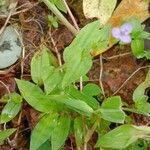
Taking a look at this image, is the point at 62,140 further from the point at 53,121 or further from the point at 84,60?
the point at 84,60

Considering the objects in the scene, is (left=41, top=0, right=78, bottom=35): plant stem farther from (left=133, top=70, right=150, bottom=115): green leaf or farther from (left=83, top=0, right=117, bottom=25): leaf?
(left=133, top=70, right=150, bottom=115): green leaf

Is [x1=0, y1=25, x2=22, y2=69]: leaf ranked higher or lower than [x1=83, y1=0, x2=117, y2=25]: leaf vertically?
higher

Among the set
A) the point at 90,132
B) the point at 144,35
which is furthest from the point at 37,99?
the point at 144,35

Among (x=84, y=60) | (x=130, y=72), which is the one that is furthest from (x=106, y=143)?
(x=130, y=72)

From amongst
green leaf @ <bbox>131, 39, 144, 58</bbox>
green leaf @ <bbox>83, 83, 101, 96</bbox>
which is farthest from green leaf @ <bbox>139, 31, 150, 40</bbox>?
green leaf @ <bbox>83, 83, 101, 96</bbox>

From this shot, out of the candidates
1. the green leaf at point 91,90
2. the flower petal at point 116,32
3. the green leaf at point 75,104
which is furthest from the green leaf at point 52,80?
the flower petal at point 116,32

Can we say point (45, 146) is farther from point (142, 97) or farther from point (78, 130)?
point (142, 97)

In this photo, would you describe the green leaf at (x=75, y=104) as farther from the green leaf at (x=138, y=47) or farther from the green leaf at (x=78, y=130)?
the green leaf at (x=138, y=47)
